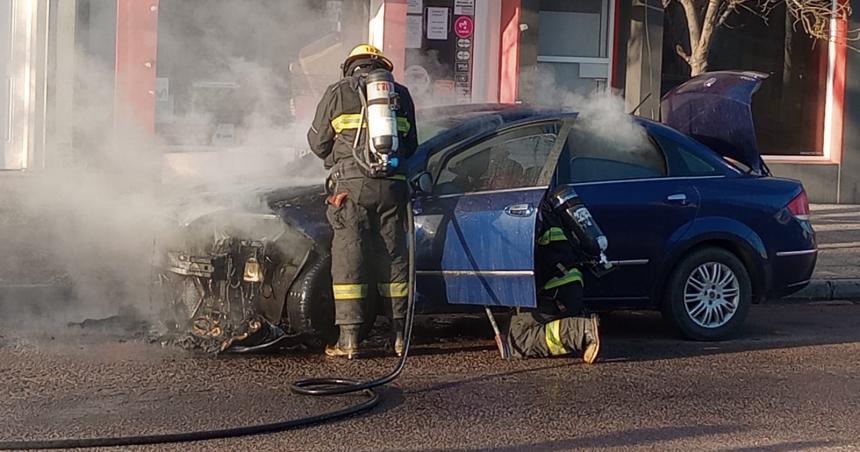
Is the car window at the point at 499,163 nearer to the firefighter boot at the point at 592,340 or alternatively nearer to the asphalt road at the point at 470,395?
the firefighter boot at the point at 592,340

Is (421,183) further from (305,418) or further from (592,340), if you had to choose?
(305,418)

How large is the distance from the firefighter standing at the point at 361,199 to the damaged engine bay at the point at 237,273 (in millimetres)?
295

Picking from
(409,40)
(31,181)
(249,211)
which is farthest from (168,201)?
(409,40)

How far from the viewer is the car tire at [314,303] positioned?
6.96m

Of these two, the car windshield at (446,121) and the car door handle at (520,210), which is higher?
the car windshield at (446,121)

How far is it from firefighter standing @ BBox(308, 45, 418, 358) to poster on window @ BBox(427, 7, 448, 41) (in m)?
7.96

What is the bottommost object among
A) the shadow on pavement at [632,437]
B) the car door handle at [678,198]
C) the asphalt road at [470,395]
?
the shadow on pavement at [632,437]

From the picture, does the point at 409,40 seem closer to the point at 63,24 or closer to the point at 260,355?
the point at 63,24

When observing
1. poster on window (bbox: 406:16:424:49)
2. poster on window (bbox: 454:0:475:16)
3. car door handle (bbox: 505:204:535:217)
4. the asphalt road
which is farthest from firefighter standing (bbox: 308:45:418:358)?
poster on window (bbox: 454:0:475:16)

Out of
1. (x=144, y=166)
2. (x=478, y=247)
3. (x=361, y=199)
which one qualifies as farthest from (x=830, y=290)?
(x=144, y=166)

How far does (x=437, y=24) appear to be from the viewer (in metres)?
15.0

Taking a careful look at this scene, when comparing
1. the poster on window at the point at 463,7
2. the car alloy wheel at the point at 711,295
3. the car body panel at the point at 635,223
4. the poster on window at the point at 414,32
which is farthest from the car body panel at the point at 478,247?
the poster on window at the point at 463,7

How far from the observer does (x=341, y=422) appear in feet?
19.0

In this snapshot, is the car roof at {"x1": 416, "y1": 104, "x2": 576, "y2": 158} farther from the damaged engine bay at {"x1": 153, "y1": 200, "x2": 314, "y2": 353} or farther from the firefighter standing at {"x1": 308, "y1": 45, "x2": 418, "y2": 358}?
the damaged engine bay at {"x1": 153, "y1": 200, "x2": 314, "y2": 353}
